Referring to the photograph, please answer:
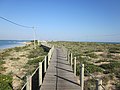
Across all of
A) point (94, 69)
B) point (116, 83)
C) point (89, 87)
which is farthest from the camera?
point (94, 69)

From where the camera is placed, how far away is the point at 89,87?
11555 mm

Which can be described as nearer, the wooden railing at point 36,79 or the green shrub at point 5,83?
the wooden railing at point 36,79

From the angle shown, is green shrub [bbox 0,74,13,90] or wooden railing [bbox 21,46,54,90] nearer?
wooden railing [bbox 21,46,54,90]

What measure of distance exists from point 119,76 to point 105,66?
12.6ft

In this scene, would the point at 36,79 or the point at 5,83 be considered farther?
the point at 36,79

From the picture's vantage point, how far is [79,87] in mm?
9117

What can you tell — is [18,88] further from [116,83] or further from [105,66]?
[105,66]

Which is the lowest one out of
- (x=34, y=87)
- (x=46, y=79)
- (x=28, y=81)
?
(x=34, y=87)

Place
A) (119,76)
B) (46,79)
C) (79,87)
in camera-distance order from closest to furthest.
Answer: (79,87), (46,79), (119,76)

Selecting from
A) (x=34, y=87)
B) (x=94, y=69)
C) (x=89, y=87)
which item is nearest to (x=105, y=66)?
(x=94, y=69)

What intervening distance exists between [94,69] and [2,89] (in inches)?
354

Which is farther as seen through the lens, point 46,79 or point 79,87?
point 46,79

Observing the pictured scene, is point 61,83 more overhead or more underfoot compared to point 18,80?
more overhead

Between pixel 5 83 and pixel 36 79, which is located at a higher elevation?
pixel 5 83
